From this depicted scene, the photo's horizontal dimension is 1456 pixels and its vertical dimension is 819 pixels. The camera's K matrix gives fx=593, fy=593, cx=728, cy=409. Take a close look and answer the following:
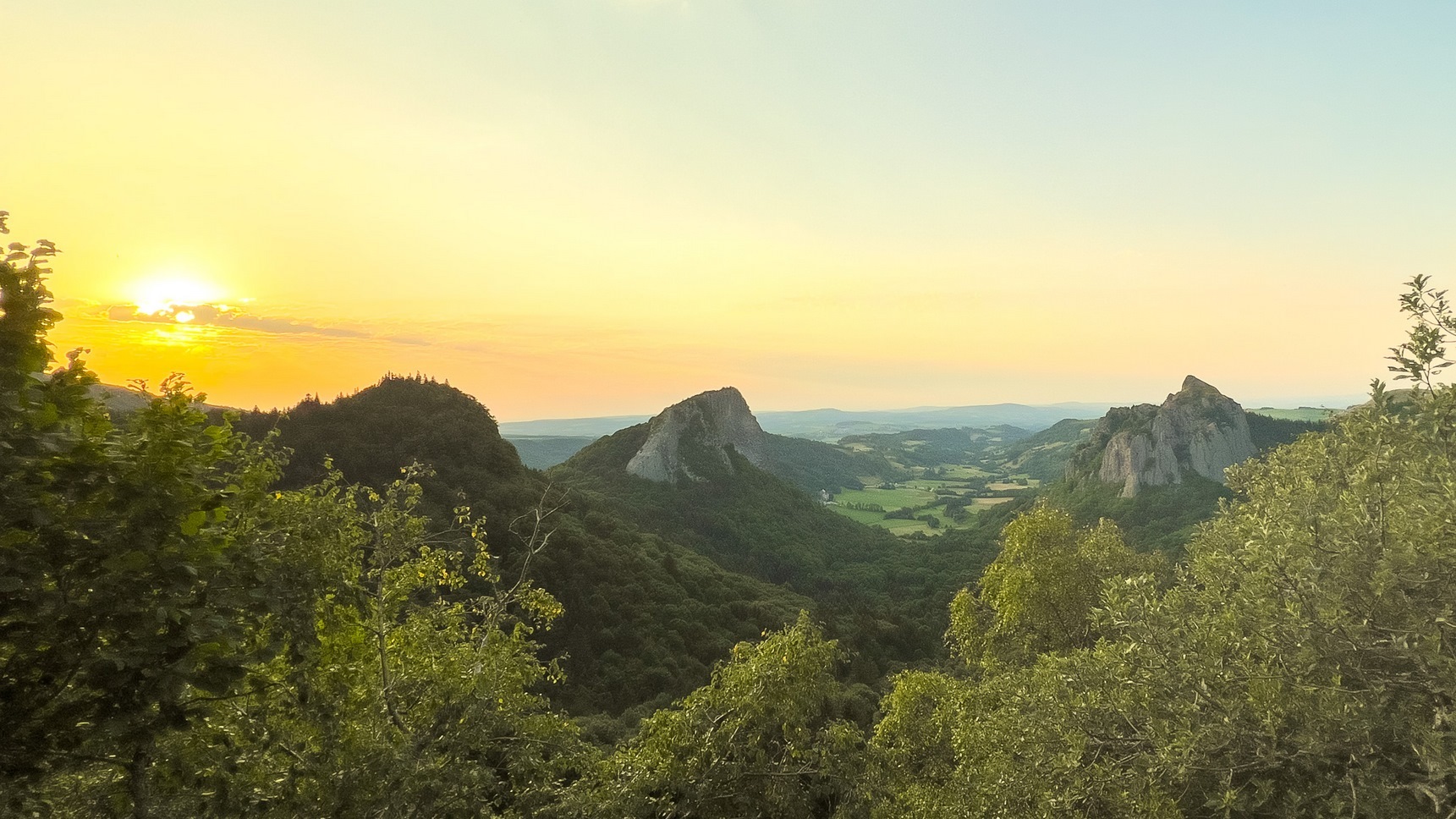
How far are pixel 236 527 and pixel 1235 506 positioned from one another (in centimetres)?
2190

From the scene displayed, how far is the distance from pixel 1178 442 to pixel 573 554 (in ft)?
427

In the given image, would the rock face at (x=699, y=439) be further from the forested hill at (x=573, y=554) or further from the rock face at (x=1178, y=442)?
the rock face at (x=1178, y=442)

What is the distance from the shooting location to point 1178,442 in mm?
125312

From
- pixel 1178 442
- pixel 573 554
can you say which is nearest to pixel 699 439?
pixel 573 554

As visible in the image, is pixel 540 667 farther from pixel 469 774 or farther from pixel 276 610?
pixel 276 610

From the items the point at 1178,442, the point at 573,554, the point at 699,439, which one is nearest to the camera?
the point at 573,554

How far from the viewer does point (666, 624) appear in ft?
173

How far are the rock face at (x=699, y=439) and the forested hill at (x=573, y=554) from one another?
49377mm

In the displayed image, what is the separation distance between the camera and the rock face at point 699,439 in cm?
12812

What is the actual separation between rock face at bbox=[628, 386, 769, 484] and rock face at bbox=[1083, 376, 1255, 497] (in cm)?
8033

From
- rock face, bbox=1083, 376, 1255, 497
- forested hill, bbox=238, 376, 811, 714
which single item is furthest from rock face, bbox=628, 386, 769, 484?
rock face, bbox=1083, 376, 1255, 497

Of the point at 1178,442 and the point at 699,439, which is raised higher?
the point at 1178,442

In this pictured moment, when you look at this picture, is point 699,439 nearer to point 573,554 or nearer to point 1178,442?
point 573,554

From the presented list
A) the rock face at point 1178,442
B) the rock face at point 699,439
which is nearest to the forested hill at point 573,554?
the rock face at point 699,439
